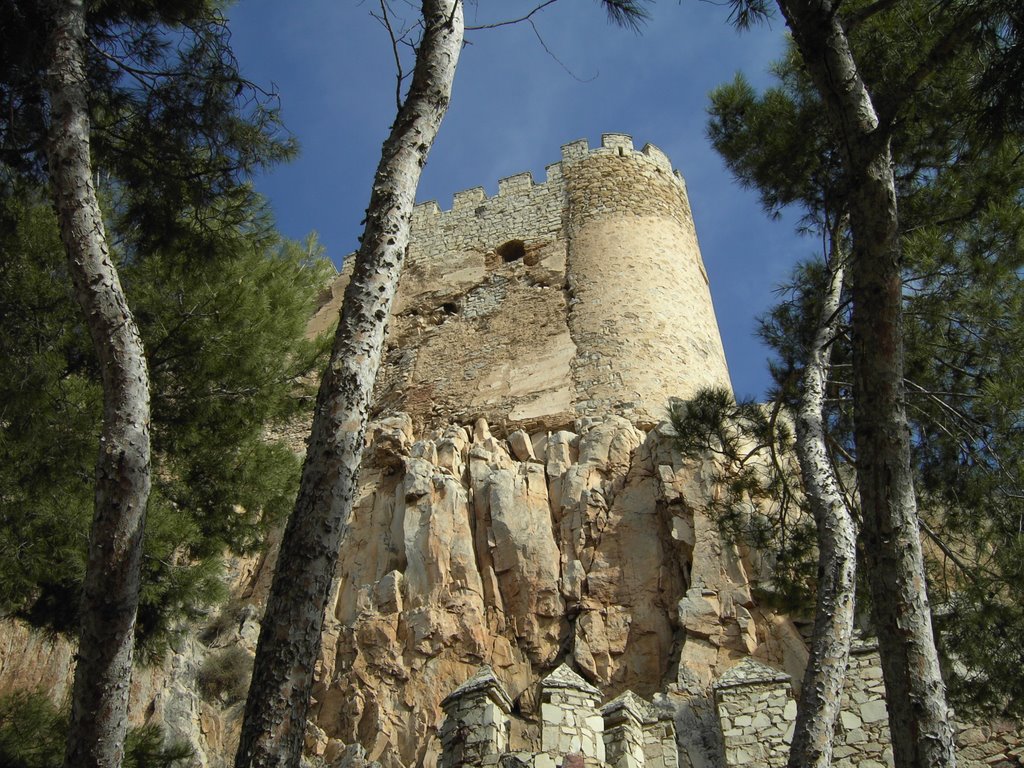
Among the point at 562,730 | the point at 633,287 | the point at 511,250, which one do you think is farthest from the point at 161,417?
the point at 511,250

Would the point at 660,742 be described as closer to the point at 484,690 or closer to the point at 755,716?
the point at 755,716

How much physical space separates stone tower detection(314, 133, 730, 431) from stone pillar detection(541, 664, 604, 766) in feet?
15.6

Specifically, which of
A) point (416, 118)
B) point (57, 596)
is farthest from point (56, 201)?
point (57, 596)

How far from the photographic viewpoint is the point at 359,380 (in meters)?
4.04

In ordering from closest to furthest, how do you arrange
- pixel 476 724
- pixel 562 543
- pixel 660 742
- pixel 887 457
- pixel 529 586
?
pixel 887 457 → pixel 476 724 → pixel 660 742 → pixel 529 586 → pixel 562 543

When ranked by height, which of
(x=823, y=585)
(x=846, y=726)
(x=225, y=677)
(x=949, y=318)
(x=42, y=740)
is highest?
(x=949, y=318)

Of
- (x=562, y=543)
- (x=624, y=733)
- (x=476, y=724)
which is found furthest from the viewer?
(x=562, y=543)

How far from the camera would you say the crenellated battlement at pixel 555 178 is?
15570 mm

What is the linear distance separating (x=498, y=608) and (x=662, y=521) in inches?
68.1

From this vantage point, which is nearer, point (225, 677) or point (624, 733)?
point (624, 733)

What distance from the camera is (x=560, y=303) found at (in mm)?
13641

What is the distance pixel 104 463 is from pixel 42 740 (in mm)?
3349

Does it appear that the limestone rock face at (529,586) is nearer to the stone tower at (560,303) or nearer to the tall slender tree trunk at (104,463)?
the stone tower at (560,303)

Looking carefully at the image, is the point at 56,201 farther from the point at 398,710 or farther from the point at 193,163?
the point at 398,710
